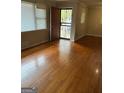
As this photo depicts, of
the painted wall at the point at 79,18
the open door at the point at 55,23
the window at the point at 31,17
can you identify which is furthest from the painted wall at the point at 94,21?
the window at the point at 31,17

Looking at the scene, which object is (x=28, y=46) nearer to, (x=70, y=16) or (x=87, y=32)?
(x=70, y=16)

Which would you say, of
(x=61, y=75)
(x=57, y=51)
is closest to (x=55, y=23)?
(x=57, y=51)

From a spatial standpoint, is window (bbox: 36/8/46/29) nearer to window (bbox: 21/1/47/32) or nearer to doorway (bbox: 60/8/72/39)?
window (bbox: 21/1/47/32)

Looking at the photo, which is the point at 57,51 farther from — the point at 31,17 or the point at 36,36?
the point at 31,17

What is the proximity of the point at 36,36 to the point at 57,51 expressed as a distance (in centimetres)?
154

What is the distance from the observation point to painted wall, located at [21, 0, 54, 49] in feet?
17.3

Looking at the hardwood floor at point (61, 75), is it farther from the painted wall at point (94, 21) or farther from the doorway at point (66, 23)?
the painted wall at point (94, 21)

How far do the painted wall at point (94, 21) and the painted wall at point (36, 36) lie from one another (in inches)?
150

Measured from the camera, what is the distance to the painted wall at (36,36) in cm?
527

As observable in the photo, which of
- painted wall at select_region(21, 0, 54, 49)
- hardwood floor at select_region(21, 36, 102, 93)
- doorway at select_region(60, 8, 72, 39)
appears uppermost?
doorway at select_region(60, 8, 72, 39)

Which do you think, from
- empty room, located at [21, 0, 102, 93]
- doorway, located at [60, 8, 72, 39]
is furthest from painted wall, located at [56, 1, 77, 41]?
doorway, located at [60, 8, 72, 39]
